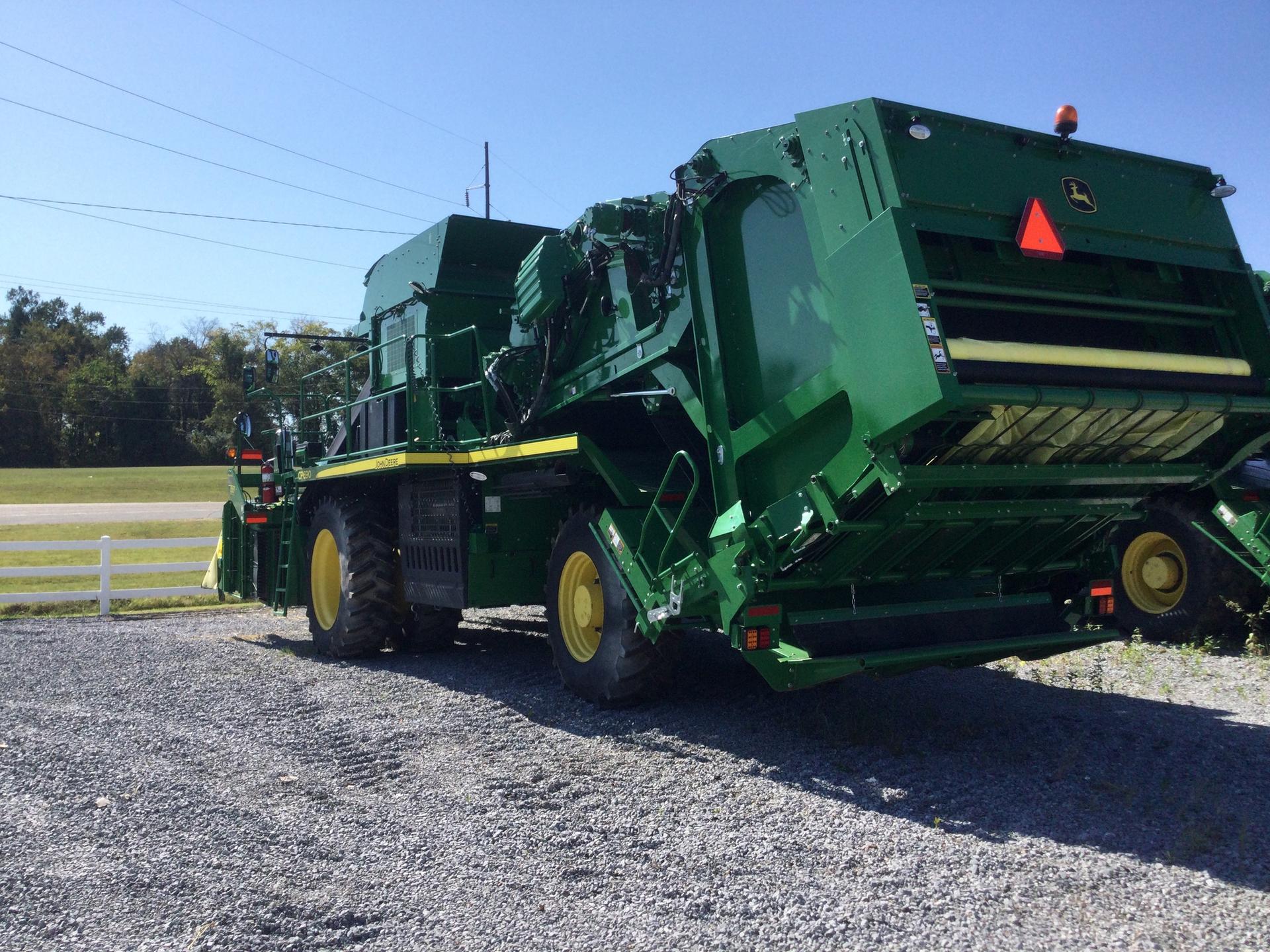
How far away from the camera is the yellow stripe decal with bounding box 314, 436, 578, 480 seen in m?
6.39

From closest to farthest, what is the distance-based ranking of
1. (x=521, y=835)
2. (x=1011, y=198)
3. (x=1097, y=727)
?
(x=521, y=835) → (x=1011, y=198) → (x=1097, y=727)

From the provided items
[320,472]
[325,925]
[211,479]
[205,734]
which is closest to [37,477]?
[211,479]

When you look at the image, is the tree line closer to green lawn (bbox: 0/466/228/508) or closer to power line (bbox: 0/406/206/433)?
power line (bbox: 0/406/206/433)

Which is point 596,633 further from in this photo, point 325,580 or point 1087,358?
point 325,580

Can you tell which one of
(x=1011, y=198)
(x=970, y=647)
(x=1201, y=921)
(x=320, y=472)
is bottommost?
(x=1201, y=921)

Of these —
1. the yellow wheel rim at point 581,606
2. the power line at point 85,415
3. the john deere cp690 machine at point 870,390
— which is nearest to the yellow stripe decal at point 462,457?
the john deere cp690 machine at point 870,390

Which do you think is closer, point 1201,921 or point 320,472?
point 1201,921

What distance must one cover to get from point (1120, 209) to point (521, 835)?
4262 millimetres

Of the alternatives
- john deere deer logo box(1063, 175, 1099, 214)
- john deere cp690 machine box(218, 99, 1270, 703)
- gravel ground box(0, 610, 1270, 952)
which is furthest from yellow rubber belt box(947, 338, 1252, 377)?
gravel ground box(0, 610, 1270, 952)

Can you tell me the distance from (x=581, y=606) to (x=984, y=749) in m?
2.62

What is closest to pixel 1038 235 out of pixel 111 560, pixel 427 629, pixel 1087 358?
pixel 1087 358

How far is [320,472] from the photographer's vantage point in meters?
9.29

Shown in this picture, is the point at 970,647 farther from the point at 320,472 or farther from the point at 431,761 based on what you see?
the point at 320,472

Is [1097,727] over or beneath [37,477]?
beneath
